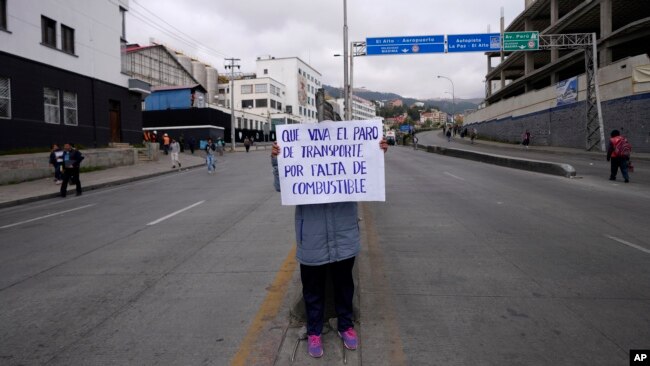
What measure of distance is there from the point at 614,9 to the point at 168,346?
4104cm

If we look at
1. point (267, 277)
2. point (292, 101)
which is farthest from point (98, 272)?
point (292, 101)

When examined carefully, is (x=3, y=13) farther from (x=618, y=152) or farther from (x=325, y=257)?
(x=618, y=152)

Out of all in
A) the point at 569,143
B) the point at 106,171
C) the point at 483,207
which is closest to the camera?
the point at 483,207

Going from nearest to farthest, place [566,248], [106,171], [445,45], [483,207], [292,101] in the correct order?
[566,248], [483,207], [106,171], [445,45], [292,101]

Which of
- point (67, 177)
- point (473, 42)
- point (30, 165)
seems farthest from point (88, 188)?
point (473, 42)

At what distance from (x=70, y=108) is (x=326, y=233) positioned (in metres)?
26.1

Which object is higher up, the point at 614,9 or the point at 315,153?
the point at 614,9

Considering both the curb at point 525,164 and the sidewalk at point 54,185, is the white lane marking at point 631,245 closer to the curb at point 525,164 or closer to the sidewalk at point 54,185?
the curb at point 525,164

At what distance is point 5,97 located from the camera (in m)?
20.6

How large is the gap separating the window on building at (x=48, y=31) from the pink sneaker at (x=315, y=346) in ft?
82.0

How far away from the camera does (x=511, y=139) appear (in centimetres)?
4834

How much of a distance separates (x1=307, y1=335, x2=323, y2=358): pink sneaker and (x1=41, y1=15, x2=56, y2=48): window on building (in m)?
25.0

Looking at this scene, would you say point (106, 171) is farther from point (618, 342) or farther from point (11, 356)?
point (618, 342)

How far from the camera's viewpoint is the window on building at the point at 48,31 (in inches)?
916
